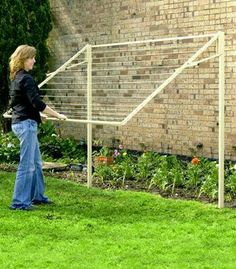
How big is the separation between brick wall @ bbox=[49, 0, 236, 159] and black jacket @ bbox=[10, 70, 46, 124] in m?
2.85

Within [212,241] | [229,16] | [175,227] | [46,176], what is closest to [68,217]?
[175,227]

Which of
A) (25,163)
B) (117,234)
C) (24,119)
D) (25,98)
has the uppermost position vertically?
(25,98)

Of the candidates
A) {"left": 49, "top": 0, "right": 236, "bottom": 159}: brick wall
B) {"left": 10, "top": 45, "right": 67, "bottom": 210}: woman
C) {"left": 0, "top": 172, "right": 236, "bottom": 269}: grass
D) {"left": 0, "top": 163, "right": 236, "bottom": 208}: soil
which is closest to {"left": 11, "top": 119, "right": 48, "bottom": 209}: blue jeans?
{"left": 10, "top": 45, "right": 67, "bottom": 210}: woman

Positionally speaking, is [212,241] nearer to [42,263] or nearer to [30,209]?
[42,263]

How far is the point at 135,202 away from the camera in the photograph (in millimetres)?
8227

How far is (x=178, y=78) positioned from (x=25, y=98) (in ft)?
10.4

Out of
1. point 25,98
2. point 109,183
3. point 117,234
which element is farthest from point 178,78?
point 117,234

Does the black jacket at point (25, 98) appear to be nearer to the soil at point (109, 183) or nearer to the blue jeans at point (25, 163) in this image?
the blue jeans at point (25, 163)

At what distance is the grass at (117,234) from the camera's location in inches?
224

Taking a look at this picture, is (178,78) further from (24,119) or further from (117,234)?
(117,234)

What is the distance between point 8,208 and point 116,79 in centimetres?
418

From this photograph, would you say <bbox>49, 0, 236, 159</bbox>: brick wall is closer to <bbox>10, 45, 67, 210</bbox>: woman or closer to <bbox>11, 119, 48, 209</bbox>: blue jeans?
<bbox>10, 45, 67, 210</bbox>: woman

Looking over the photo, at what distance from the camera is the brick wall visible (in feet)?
31.9

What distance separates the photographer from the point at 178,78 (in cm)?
1047
